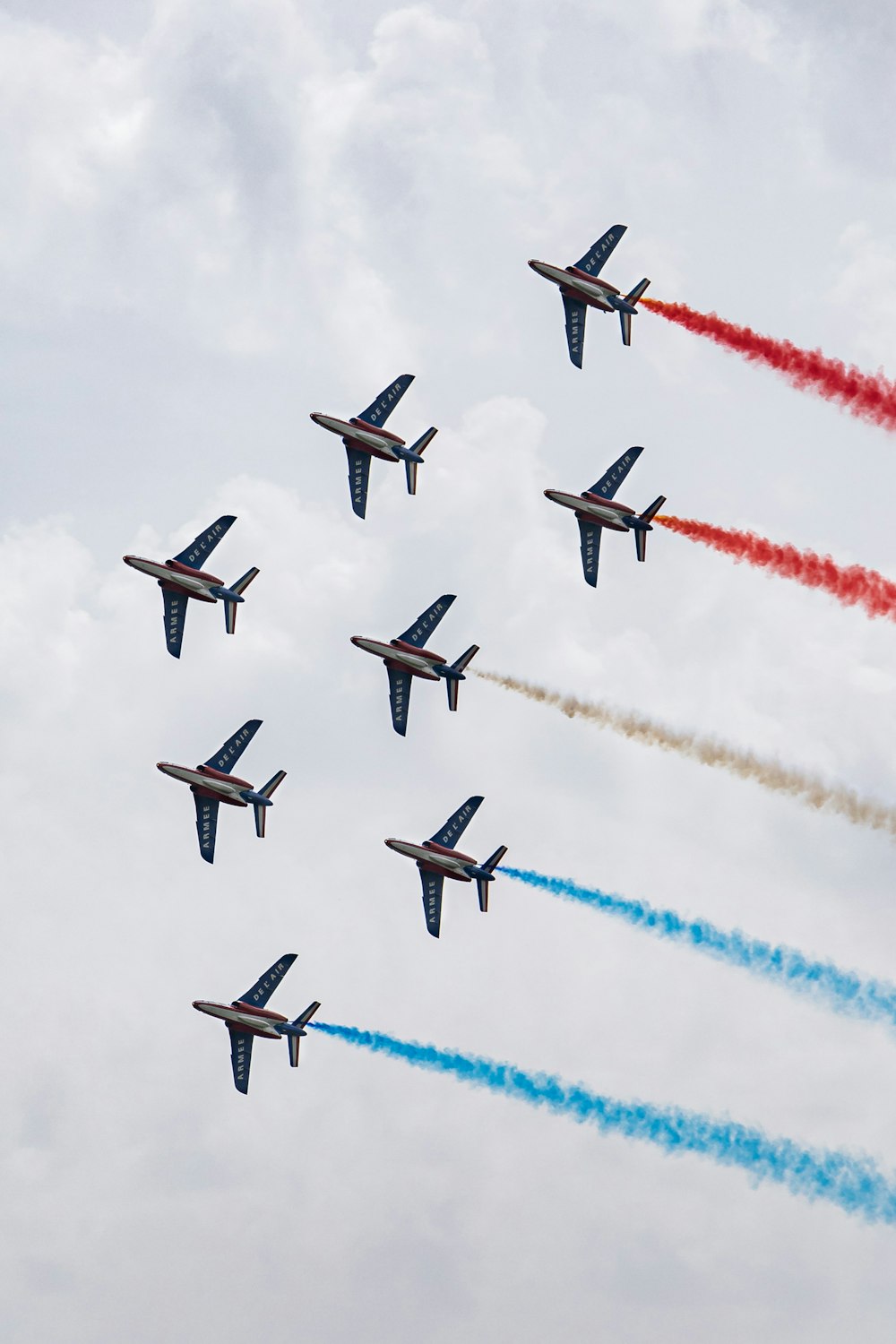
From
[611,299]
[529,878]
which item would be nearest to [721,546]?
[611,299]

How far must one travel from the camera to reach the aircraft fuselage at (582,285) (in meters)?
102

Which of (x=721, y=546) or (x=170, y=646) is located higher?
(x=721, y=546)

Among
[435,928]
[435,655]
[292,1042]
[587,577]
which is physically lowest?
[292,1042]

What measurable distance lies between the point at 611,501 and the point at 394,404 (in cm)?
1392

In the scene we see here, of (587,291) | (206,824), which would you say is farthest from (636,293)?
(206,824)

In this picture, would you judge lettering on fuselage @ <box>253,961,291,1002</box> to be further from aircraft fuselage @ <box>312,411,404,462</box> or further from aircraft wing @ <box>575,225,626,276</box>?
aircraft wing @ <box>575,225,626,276</box>

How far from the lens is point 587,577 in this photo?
346 feet

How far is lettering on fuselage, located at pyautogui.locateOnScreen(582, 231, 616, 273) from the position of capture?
102750mm

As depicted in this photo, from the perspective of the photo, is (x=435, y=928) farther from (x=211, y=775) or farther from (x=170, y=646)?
(x=170, y=646)

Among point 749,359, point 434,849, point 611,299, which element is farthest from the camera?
point 434,849

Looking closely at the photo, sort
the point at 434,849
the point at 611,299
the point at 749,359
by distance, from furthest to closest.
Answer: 1. the point at 434,849
2. the point at 611,299
3. the point at 749,359

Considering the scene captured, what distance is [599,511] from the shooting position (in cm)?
10350

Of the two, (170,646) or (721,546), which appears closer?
(721,546)

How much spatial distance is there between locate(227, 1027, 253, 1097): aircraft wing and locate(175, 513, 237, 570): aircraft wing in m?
31.6
